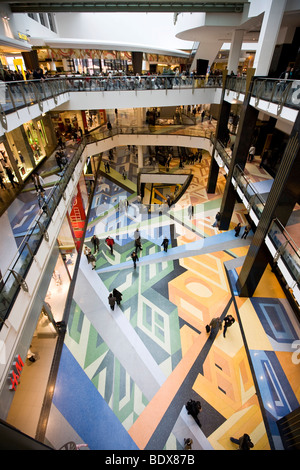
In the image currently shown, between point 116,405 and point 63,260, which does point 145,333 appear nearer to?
point 116,405

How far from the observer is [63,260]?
850cm

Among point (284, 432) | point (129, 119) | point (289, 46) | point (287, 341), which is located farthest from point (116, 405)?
point (129, 119)

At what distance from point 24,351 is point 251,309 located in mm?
7352

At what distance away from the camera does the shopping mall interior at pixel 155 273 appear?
17.8 ft

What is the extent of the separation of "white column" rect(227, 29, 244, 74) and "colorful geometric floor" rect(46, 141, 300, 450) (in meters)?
9.49

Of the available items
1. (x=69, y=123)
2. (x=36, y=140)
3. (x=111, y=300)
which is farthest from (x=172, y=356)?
(x=69, y=123)

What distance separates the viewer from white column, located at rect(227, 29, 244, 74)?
442 inches

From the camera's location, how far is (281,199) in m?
5.97

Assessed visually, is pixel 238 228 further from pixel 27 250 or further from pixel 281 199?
pixel 27 250

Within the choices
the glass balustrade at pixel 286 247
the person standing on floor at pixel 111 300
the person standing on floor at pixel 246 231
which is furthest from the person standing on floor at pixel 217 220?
the person standing on floor at pixel 111 300

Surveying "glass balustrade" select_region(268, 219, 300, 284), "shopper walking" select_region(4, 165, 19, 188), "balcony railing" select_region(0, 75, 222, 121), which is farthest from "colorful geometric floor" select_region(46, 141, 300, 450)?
"balcony railing" select_region(0, 75, 222, 121)

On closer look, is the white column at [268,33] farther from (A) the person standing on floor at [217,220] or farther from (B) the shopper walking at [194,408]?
(B) the shopper walking at [194,408]

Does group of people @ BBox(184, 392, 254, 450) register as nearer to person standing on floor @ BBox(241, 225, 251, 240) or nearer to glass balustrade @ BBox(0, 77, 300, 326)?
glass balustrade @ BBox(0, 77, 300, 326)

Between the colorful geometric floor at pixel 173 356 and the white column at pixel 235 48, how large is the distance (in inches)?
373
